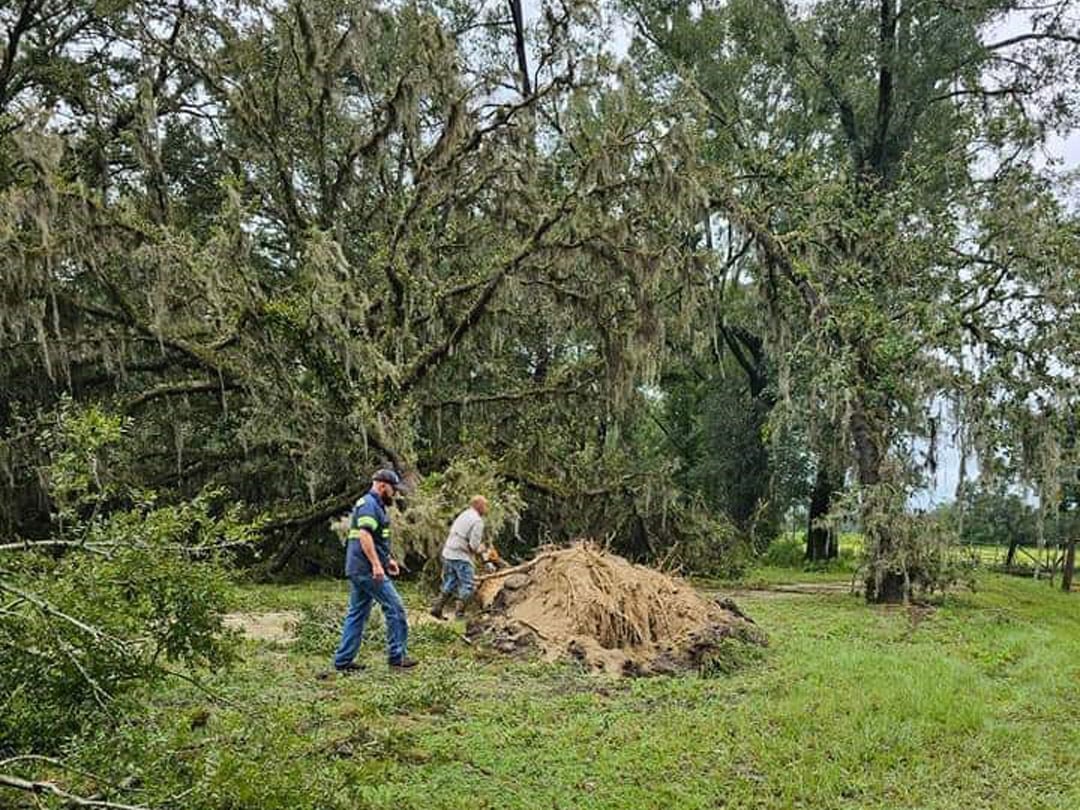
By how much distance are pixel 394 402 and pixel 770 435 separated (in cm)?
553

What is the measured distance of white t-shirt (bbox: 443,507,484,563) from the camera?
8.91 m

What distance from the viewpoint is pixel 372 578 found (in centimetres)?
692

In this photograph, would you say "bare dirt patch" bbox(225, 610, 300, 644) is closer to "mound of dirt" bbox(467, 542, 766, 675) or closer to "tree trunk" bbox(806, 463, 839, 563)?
"mound of dirt" bbox(467, 542, 766, 675)

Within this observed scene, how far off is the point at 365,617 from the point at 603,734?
242 cm

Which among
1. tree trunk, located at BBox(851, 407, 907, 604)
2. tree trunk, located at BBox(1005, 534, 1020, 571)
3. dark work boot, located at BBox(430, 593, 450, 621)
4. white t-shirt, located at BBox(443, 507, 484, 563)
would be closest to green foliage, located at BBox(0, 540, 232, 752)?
white t-shirt, located at BBox(443, 507, 484, 563)

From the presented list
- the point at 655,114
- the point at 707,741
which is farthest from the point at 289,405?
the point at 707,741

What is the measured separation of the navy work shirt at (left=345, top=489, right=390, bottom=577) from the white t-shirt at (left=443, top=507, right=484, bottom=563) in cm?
176

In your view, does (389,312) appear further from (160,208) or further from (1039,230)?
(1039,230)

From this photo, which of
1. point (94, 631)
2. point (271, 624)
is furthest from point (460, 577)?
point (94, 631)

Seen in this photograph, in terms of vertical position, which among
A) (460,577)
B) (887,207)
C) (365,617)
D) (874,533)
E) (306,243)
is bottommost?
(365,617)

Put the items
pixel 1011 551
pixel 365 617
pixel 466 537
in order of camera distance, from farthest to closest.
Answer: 1. pixel 1011 551
2. pixel 466 537
3. pixel 365 617

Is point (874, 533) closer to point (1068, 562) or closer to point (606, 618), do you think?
point (606, 618)

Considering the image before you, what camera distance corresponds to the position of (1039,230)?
1174cm

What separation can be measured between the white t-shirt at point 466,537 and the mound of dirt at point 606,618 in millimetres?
503
